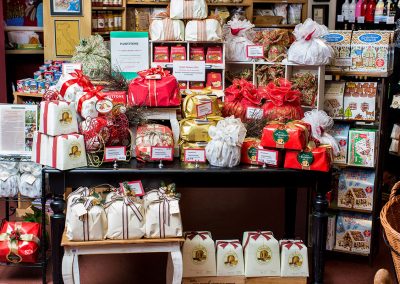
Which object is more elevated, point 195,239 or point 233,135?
point 233,135

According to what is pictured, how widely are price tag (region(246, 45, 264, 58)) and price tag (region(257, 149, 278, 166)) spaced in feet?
4.62

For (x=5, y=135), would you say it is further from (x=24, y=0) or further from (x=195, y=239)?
(x=24, y=0)

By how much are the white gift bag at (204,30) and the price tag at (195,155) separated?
57.5 inches

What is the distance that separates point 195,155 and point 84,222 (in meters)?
0.72

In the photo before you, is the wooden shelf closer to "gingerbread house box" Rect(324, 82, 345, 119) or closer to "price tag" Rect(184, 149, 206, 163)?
"gingerbread house box" Rect(324, 82, 345, 119)

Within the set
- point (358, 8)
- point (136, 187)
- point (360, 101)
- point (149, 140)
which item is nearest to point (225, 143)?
point (149, 140)

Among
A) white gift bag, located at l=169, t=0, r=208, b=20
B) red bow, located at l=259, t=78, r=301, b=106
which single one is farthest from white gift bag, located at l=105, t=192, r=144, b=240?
white gift bag, located at l=169, t=0, r=208, b=20

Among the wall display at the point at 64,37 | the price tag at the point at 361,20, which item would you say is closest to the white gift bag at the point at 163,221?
the wall display at the point at 64,37

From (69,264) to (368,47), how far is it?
2.39m

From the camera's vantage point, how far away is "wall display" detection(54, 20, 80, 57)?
6637 millimetres

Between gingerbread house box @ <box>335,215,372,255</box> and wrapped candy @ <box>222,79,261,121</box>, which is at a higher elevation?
wrapped candy @ <box>222,79,261,121</box>

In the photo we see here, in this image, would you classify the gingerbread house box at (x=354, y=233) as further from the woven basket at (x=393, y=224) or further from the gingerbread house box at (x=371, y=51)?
the woven basket at (x=393, y=224)

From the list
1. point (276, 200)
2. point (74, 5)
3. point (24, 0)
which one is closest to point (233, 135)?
point (276, 200)

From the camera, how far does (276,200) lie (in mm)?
5730
